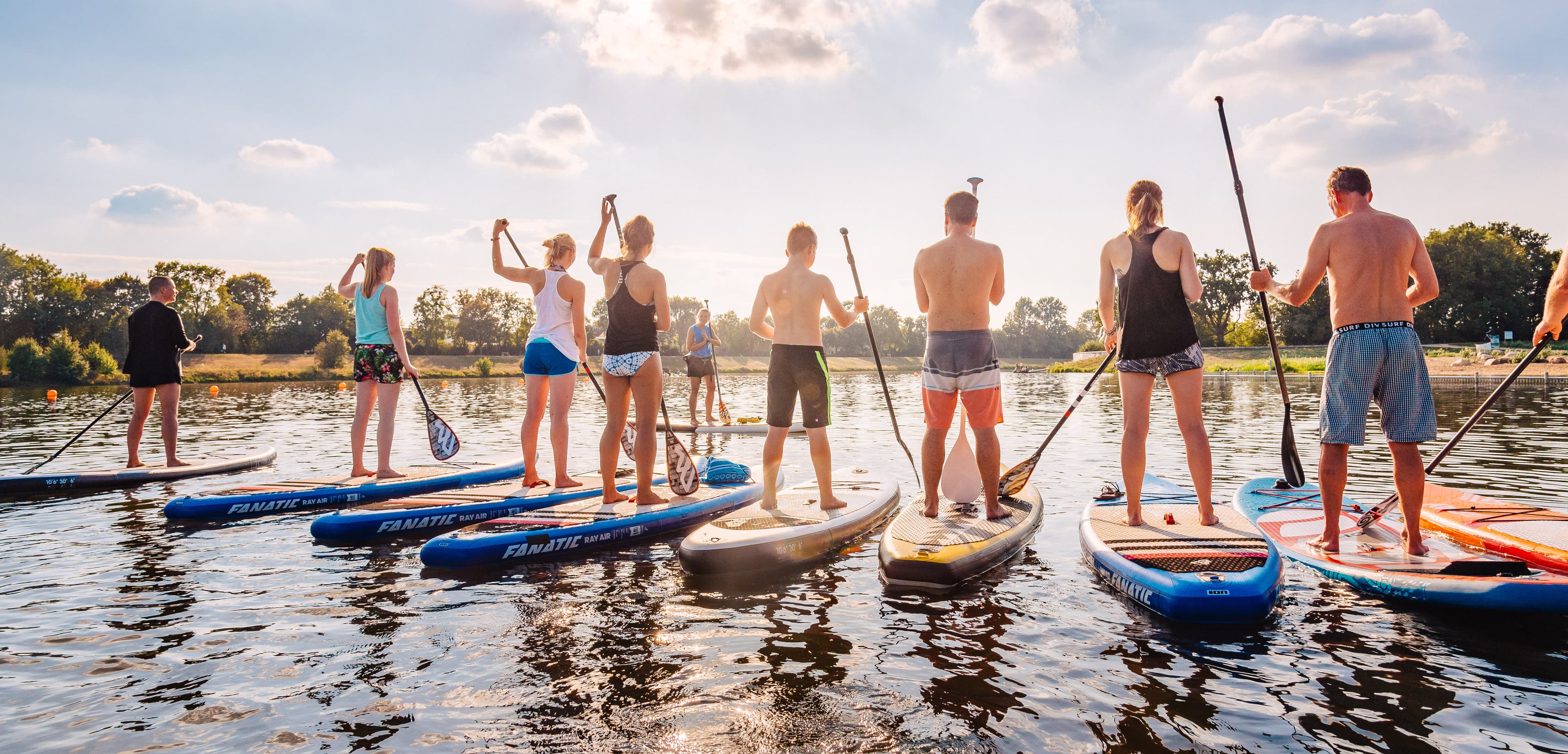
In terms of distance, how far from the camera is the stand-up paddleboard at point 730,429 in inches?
629

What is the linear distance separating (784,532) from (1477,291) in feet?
288

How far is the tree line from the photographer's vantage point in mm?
68438

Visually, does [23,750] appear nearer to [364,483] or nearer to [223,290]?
[364,483]

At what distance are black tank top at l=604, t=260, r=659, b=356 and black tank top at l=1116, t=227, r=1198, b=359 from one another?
388 cm

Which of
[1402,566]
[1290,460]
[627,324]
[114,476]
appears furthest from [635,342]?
[114,476]

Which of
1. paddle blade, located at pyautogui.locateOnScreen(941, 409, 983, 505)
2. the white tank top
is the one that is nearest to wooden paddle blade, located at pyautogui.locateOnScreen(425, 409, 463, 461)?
the white tank top

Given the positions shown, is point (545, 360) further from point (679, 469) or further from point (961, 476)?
point (961, 476)

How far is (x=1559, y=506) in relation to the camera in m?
7.48

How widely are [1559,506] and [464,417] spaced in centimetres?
2221

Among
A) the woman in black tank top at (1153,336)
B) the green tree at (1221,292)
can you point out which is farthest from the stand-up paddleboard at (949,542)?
the green tree at (1221,292)

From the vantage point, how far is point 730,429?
1614 cm

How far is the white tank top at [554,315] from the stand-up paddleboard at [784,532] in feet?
8.78

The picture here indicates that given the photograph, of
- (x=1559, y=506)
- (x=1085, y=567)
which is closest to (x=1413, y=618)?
(x=1085, y=567)

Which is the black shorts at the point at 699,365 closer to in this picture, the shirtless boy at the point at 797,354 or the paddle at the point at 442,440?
the paddle at the point at 442,440
